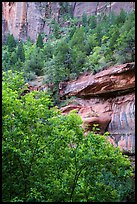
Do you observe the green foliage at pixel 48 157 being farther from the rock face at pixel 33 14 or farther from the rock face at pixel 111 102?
the rock face at pixel 33 14

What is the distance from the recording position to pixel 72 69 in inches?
→ 1036

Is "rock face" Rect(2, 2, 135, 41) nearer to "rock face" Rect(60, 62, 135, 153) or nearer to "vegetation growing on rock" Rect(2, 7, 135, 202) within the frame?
"rock face" Rect(60, 62, 135, 153)

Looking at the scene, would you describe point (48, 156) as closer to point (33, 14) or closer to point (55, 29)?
point (55, 29)

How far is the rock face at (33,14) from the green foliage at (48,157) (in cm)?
5940

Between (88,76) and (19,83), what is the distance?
14240 mm

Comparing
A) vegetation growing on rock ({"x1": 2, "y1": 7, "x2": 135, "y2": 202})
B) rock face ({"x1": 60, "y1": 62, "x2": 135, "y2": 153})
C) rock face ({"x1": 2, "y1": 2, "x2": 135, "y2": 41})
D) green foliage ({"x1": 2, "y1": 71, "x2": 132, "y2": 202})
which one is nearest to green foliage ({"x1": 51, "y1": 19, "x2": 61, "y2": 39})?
rock face ({"x1": 2, "y1": 2, "x2": 135, "y2": 41})

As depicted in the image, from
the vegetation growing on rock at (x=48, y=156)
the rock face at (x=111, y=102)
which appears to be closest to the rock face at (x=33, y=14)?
→ the rock face at (x=111, y=102)

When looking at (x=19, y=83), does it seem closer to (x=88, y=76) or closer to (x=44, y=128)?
(x=44, y=128)

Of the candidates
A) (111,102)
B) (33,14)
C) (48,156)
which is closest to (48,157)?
(48,156)

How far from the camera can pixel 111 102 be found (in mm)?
22531

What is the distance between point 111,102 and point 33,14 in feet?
180

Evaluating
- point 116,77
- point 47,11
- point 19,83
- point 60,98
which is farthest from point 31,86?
point 47,11

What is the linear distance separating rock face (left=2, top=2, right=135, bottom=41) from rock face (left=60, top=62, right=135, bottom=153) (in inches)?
1825

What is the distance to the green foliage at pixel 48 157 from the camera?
29.6 ft
